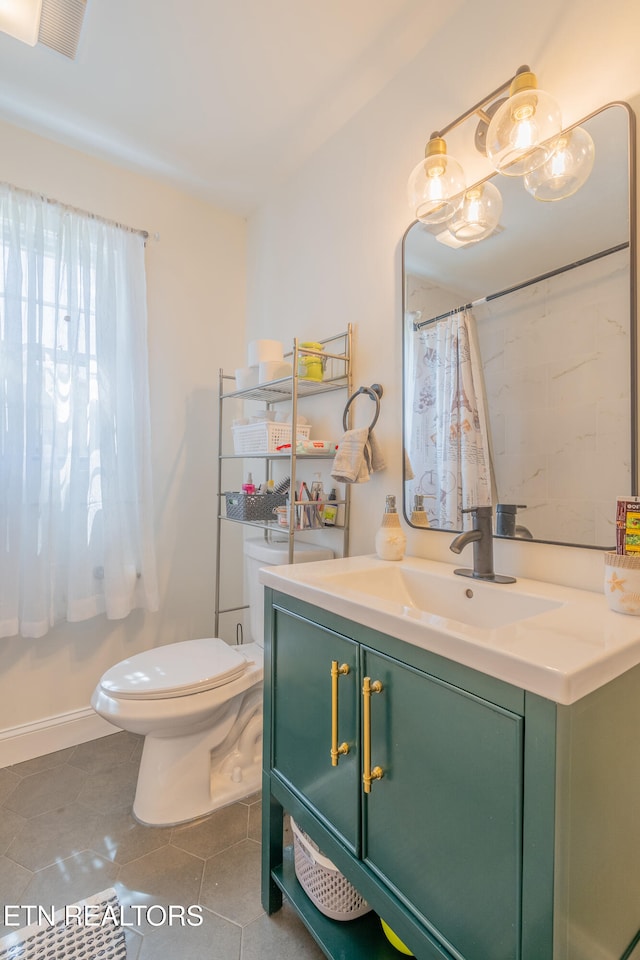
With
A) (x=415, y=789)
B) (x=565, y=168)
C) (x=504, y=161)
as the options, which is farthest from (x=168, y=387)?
(x=415, y=789)

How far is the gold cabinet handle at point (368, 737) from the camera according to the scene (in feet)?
2.68

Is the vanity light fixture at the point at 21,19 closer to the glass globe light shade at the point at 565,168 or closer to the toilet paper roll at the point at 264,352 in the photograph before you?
the toilet paper roll at the point at 264,352

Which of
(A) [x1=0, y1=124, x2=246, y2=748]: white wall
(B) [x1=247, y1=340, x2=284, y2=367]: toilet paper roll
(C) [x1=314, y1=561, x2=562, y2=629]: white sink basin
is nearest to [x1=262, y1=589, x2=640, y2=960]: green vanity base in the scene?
(C) [x1=314, y1=561, x2=562, y2=629]: white sink basin

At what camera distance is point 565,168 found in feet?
3.40

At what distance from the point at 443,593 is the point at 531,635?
462mm

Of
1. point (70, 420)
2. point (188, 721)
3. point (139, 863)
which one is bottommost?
point (139, 863)

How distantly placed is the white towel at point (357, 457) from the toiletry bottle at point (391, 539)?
0.17 metres

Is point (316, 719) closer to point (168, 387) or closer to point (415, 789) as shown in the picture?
point (415, 789)

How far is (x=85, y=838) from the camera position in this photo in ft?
4.57

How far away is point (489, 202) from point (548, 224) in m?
0.19

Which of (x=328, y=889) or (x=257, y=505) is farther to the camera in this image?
(x=257, y=505)

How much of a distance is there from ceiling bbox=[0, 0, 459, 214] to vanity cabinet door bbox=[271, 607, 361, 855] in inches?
68.5

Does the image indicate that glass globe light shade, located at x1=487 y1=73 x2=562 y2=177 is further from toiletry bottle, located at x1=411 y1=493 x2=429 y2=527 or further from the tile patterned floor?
the tile patterned floor

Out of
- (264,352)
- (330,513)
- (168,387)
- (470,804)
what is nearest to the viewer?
(470,804)
